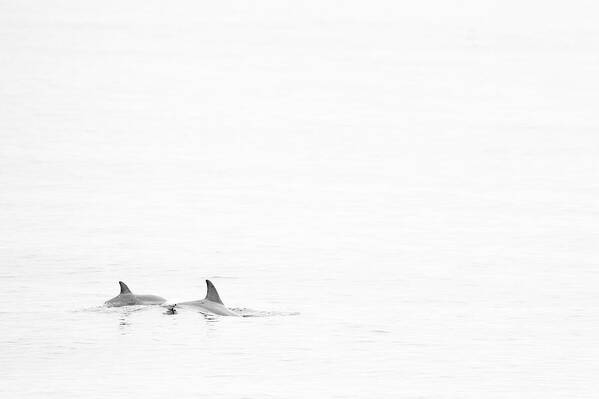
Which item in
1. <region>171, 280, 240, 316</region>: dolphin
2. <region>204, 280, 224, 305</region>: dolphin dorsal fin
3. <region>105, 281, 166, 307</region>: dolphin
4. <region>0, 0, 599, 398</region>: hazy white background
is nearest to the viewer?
<region>0, 0, 599, 398</region>: hazy white background

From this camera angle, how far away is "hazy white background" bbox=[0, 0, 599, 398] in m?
19.9

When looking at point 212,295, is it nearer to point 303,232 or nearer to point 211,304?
point 211,304

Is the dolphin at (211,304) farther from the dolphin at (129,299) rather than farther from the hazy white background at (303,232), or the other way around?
the dolphin at (129,299)

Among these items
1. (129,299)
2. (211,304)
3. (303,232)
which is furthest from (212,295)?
(303,232)

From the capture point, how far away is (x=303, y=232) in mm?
33312

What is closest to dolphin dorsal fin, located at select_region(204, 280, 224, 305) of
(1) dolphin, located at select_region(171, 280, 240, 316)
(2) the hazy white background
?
(1) dolphin, located at select_region(171, 280, 240, 316)

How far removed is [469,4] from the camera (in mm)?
172250

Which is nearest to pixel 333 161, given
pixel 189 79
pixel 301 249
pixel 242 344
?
pixel 301 249

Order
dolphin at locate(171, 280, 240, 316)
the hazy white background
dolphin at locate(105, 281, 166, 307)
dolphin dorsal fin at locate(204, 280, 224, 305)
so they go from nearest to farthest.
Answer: the hazy white background → dolphin dorsal fin at locate(204, 280, 224, 305) → dolphin at locate(171, 280, 240, 316) → dolphin at locate(105, 281, 166, 307)

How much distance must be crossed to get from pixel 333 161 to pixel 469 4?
127 metres

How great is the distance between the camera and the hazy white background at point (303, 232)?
19.9 metres

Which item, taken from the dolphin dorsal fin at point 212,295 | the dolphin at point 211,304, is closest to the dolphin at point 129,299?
the dolphin at point 211,304

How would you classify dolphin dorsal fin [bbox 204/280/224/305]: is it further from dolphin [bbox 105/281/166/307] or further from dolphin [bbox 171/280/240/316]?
dolphin [bbox 105/281/166/307]

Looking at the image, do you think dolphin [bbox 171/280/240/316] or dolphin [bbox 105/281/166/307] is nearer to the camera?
dolphin [bbox 171/280/240/316]
